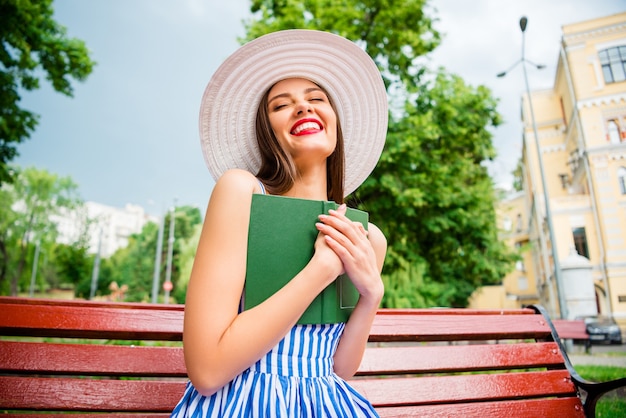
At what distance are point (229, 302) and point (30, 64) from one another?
8.43 metres

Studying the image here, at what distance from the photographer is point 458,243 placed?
8.82 m

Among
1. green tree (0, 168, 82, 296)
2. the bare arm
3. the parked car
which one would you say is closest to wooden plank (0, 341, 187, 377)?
the bare arm

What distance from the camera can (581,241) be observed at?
1545 cm

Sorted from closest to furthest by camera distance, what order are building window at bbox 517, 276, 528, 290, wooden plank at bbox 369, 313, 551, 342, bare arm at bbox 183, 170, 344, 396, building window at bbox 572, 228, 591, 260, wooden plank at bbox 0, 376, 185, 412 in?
bare arm at bbox 183, 170, 344, 396, wooden plank at bbox 0, 376, 185, 412, wooden plank at bbox 369, 313, 551, 342, building window at bbox 572, 228, 591, 260, building window at bbox 517, 276, 528, 290

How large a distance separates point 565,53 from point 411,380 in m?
16.6

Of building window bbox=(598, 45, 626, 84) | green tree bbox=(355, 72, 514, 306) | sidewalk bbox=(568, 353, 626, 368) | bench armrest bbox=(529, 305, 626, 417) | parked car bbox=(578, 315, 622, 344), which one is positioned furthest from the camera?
building window bbox=(598, 45, 626, 84)

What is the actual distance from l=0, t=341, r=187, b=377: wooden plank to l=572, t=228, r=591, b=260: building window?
17.6 m

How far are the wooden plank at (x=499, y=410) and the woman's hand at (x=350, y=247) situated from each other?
2.55 feet

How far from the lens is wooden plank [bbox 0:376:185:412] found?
1.29m

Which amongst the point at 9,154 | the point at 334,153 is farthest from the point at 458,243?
the point at 9,154

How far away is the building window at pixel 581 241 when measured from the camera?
1532 centimetres

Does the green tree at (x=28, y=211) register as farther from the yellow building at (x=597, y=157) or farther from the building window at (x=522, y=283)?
the building window at (x=522, y=283)

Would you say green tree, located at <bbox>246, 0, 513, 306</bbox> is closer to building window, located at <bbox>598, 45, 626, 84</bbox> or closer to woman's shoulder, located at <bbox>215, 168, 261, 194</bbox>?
woman's shoulder, located at <bbox>215, 168, 261, 194</bbox>

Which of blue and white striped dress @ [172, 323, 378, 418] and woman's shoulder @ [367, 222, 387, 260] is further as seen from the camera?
woman's shoulder @ [367, 222, 387, 260]
